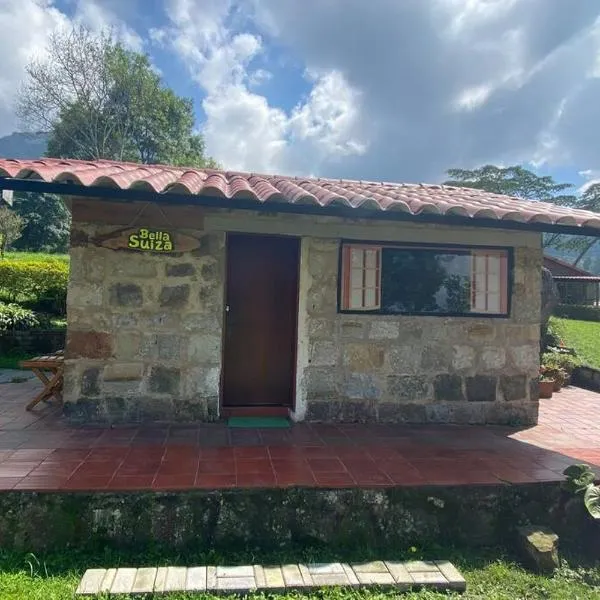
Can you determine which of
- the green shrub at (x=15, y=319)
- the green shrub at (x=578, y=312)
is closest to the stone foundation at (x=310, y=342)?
the green shrub at (x=15, y=319)

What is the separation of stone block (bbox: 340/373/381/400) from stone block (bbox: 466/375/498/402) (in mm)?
1106

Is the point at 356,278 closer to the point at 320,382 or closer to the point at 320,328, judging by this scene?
the point at 320,328

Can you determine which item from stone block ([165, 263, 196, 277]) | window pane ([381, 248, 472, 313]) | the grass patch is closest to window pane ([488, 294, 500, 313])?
window pane ([381, 248, 472, 313])

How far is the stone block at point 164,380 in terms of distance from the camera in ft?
15.9

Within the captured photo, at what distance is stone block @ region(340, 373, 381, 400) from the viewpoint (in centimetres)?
516

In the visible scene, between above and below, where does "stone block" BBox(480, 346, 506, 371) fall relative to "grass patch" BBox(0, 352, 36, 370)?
above

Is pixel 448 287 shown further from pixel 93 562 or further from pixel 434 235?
pixel 93 562

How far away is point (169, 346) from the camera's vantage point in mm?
4859

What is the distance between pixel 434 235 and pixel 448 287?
2.07 ft

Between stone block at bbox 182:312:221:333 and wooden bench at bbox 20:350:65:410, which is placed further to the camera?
wooden bench at bbox 20:350:65:410

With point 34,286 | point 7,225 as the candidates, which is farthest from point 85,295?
point 7,225

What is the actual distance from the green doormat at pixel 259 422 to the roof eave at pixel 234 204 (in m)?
2.30

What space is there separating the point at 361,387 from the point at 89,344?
2.95 m

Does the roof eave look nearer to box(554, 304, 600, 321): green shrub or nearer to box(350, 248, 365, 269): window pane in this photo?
box(350, 248, 365, 269): window pane
